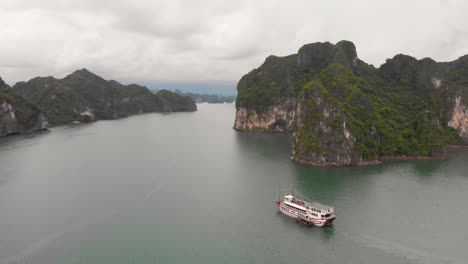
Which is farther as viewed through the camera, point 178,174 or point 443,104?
point 443,104

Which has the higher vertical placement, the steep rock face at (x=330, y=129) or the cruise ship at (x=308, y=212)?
the steep rock face at (x=330, y=129)

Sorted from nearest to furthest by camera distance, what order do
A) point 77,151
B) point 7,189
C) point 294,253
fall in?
point 294,253 < point 7,189 < point 77,151

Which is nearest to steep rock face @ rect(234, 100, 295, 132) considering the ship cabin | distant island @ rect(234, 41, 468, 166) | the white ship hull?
distant island @ rect(234, 41, 468, 166)

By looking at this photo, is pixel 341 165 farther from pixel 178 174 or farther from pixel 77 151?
pixel 77 151

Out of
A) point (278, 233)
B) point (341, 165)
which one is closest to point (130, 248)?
point (278, 233)

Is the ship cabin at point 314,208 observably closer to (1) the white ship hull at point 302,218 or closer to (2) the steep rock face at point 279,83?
(1) the white ship hull at point 302,218

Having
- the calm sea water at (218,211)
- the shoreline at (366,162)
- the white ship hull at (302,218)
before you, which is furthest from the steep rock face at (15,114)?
the white ship hull at (302,218)

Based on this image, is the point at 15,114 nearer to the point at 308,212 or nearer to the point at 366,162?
the point at 366,162
